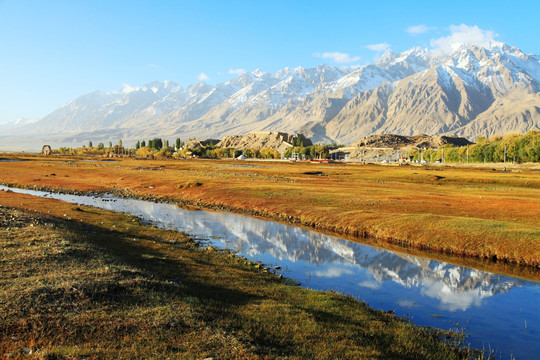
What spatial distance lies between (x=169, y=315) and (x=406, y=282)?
716 inches

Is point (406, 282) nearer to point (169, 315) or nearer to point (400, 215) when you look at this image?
point (169, 315)

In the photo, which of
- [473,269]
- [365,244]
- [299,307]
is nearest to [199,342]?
[299,307]

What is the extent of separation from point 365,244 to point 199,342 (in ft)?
90.5

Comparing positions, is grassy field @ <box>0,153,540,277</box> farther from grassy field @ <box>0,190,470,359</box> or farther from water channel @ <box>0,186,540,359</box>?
grassy field @ <box>0,190,470,359</box>

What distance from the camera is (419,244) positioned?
123ft

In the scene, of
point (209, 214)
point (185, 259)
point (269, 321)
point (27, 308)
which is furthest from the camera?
point (209, 214)

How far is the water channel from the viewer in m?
20.1

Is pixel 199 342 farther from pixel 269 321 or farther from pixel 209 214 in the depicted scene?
pixel 209 214

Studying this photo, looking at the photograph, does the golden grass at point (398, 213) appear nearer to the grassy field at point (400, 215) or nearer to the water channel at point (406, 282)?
the grassy field at point (400, 215)

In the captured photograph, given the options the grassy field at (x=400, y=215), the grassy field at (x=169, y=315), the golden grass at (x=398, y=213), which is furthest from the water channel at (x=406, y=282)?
the golden grass at (x=398, y=213)

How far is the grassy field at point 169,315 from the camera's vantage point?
12.8m

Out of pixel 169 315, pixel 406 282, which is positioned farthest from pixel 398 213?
pixel 169 315

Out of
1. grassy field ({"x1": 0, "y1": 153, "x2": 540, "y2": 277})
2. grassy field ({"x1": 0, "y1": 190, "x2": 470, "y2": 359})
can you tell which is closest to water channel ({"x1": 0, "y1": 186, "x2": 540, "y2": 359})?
grassy field ({"x1": 0, "y1": 190, "x2": 470, "y2": 359})

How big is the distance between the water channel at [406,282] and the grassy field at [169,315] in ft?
9.19
